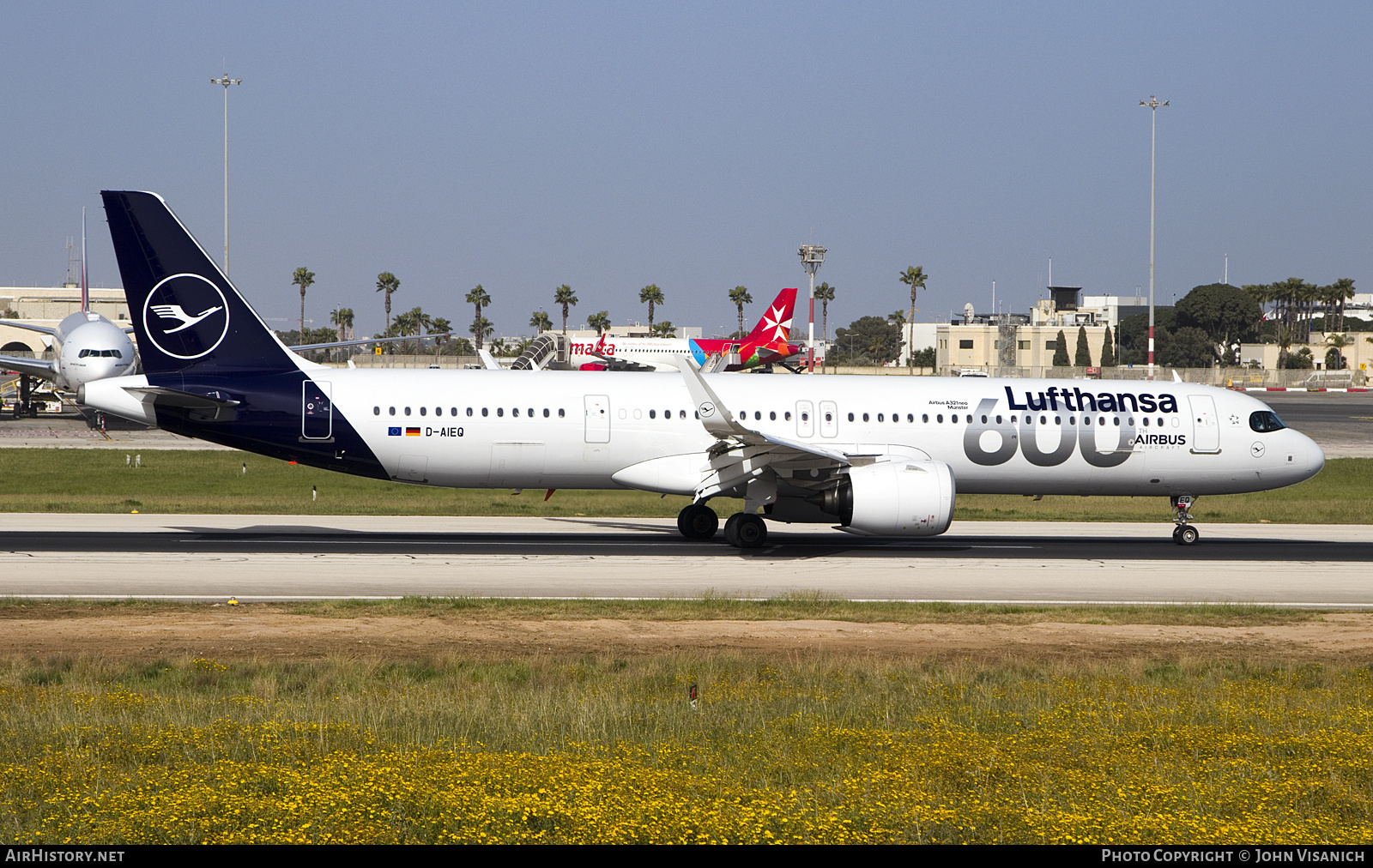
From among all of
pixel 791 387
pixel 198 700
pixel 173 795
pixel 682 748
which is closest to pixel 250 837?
pixel 173 795

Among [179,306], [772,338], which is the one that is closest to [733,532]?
[179,306]

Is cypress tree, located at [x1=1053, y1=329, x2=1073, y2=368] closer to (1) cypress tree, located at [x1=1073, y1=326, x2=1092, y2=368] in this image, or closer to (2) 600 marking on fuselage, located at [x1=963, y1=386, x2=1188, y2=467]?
(1) cypress tree, located at [x1=1073, y1=326, x2=1092, y2=368]

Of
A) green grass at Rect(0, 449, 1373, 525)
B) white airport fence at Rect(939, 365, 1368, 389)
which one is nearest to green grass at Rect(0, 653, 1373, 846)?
green grass at Rect(0, 449, 1373, 525)

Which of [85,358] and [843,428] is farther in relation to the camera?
[85,358]

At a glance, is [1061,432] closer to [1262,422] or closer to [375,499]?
[1262,422]

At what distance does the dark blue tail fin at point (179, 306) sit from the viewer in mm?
23984

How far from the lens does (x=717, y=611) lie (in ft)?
58.8

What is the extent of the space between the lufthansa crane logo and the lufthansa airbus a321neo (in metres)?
0.04

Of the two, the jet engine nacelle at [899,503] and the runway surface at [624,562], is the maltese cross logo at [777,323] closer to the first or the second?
the runway surface at [624,562]

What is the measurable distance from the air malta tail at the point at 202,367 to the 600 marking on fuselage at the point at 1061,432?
12.8m

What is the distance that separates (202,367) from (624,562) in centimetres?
947

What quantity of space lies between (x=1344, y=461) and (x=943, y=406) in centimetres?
2981

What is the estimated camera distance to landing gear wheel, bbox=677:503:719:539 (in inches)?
1048

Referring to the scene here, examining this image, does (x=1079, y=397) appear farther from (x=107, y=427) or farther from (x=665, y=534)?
(x=107, y=427)
